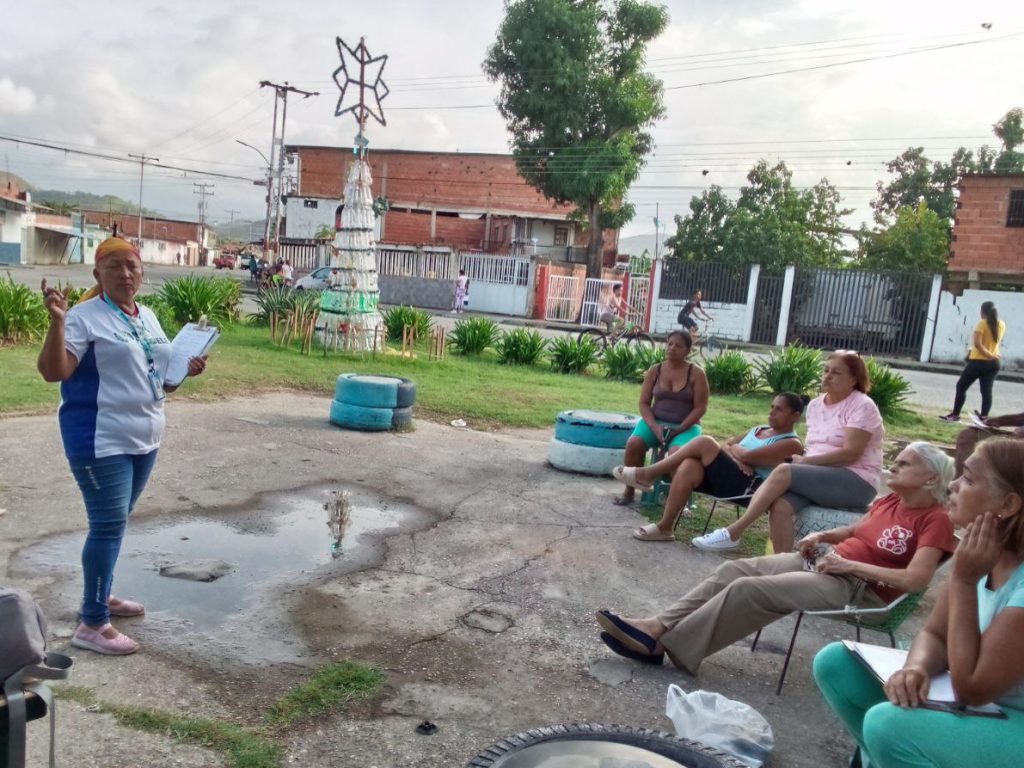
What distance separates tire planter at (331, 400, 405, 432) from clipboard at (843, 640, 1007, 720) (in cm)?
644

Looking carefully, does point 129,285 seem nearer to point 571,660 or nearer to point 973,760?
point 571,660

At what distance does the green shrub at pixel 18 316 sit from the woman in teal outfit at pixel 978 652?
1366 centimetres

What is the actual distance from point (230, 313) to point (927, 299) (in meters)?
19.4

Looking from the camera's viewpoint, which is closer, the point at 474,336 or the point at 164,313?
the point at 164,313

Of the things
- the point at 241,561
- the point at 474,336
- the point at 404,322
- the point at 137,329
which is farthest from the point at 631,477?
the point at 404,322

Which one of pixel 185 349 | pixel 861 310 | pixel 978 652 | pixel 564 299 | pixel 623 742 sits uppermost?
pixel 861 310

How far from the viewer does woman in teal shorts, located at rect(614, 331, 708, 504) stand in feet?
21.8

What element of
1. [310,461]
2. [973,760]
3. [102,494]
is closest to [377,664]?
[102,494]

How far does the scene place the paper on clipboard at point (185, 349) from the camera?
3.86 m

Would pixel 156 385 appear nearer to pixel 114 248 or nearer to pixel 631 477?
pixel 114 248

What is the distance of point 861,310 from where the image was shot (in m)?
25.5

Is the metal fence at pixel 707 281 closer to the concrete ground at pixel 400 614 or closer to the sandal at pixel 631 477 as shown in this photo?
the concrete ground at pixel 400 614

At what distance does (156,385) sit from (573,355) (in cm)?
1140

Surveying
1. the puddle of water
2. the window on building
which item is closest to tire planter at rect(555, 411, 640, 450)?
the puddle of water
